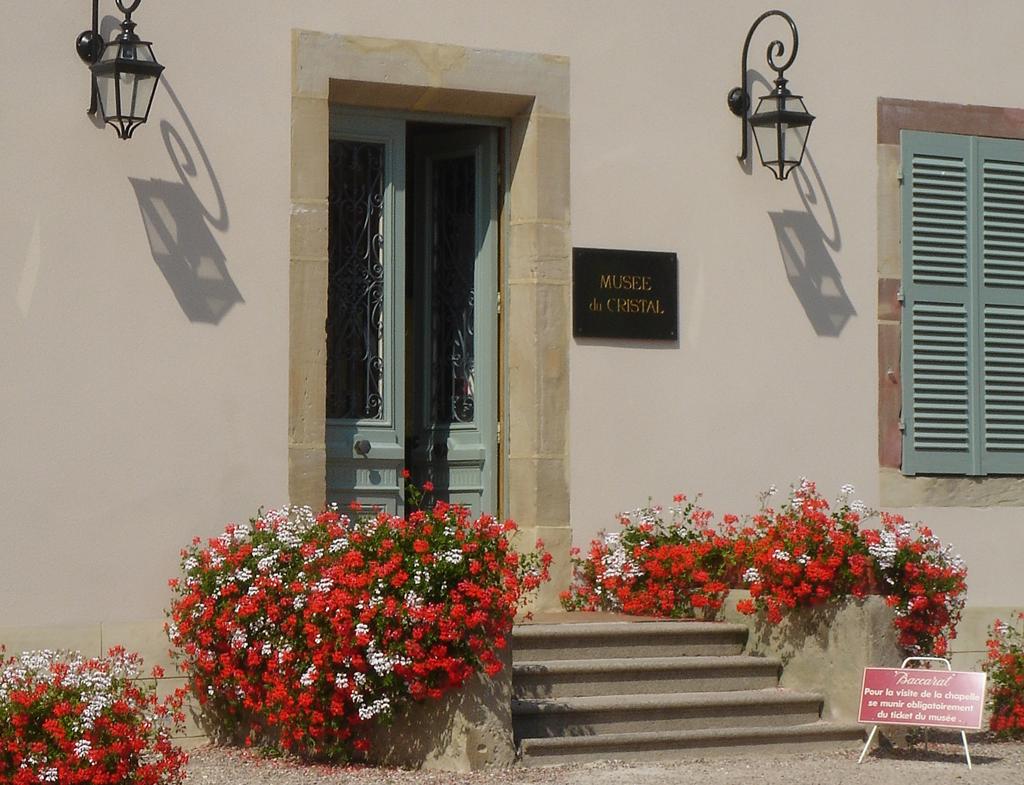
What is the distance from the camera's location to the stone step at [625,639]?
26.1 feet

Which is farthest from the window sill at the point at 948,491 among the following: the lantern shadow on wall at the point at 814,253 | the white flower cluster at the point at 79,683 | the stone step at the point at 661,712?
the white flower cluster at the point at 79,683

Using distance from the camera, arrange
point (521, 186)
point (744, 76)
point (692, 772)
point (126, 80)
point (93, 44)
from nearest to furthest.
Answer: point (692, 772)
point (126, 80)
point (93, 44)
point (521, 186)
point (744, 76)

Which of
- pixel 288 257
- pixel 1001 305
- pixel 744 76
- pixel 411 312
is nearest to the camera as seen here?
pixel 288 257

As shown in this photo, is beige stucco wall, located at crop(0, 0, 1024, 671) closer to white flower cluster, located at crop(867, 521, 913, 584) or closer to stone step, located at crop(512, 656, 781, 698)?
stone step, located at crop(512, 656, 781, 698)

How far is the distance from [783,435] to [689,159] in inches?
58.7

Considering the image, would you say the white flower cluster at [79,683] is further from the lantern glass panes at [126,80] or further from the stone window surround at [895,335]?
the stone window surround at [895,335]

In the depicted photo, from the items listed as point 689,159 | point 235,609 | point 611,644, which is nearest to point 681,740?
point 611,644

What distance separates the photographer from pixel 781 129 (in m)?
9.05

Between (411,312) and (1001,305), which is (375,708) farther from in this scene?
(1001,305)

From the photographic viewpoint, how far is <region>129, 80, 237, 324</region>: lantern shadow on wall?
319 inches

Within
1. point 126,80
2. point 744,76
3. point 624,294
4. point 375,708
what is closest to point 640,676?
point 375,708

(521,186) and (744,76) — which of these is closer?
(521,186)

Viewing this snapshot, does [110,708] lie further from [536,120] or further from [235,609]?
[536,120]

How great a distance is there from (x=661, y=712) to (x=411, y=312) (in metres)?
2.70
